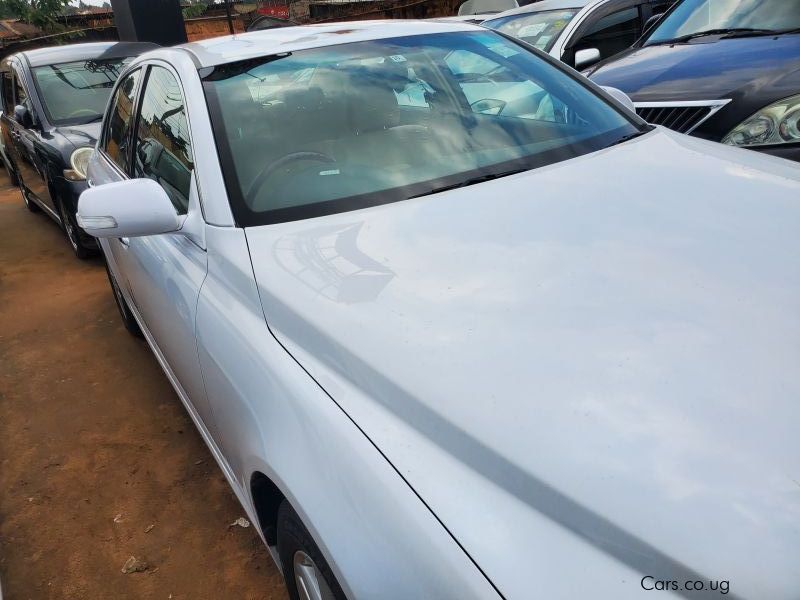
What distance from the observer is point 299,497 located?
125 centimetres

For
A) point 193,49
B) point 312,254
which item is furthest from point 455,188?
point 193,49

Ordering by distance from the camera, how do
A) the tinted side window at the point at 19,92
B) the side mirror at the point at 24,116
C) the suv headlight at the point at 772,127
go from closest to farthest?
the suv headlight at the point at 772,127, the side mirror at the point at 24,116, the tinted side window at the point at 19,92

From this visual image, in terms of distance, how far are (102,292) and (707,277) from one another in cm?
450

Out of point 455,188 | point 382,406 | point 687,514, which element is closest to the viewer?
point 687,514

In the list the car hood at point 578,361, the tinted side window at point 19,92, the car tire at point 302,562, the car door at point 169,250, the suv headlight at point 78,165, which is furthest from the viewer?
the tinted side window at point 19,92

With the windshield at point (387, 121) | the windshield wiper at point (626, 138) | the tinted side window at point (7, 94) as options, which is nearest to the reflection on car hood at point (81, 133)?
the tinted side window at point (7, 94)

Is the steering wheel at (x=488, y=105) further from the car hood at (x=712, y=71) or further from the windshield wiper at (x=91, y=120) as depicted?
the windshield wiper at (x=91, y=120)

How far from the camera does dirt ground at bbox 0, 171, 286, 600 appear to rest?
2152 mm

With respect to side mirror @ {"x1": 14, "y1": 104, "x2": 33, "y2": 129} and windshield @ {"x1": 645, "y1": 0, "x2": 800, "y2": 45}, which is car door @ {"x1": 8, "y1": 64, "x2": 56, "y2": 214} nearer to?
side mirror @ {"x1": 14, "y1": 104, "x2": 33, "y2": 129}

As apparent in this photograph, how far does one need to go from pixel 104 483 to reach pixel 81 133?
3.45 meters

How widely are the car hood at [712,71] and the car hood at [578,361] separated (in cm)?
153

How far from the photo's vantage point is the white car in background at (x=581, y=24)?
16.8 feet

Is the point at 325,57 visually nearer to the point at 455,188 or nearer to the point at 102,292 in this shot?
the point at 455,188

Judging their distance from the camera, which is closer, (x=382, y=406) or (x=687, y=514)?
(x=687, y=514)
